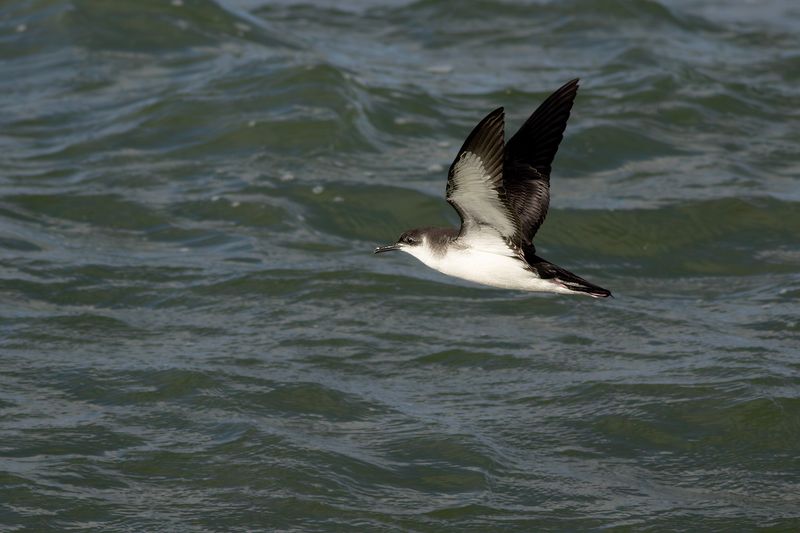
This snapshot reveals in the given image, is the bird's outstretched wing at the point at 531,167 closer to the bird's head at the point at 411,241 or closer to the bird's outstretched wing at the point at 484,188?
the bird's outstretched wing at the point at 484,188

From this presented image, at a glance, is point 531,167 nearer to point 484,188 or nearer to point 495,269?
point 495,269

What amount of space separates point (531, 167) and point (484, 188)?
925 millimetres

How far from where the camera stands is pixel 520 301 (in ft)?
37.2

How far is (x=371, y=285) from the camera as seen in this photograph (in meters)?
11.5

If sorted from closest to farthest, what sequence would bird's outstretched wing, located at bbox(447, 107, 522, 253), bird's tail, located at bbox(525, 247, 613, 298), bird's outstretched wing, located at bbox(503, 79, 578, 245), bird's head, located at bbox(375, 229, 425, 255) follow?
bird's outstretched wing, located at bbox(447, 107, 522, 253)
bird's tail, located at bbox(525, 247, 613, 298)
bird's outstretched wing, located at bbox(503, 79, 578, 245)
bird's head, located at bbox(375, 229, 425, 255)

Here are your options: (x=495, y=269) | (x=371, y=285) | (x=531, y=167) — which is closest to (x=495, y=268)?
(x=495, y=269)

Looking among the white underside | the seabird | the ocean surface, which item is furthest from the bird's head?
the ocean surface

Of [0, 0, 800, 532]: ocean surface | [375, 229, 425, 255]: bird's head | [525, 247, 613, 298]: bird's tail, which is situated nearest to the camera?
[525, 247, 613, 298]: bird's tail

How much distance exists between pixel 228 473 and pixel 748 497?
322 centimetres

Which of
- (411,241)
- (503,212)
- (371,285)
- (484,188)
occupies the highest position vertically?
(484,188)

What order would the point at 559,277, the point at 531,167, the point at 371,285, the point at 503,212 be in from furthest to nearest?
the point at 371,285
the point at 531,167
the point at 559,277
the point at 503,212

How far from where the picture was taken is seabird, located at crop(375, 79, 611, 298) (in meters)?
7.09

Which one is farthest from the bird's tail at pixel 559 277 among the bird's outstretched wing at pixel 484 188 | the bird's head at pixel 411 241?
the bird's head at pixel 411 241

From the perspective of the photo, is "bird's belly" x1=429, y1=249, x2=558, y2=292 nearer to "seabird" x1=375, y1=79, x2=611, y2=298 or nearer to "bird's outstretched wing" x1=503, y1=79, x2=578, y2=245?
"seabird" x1=375, y1=79, x2=611, y2=298
